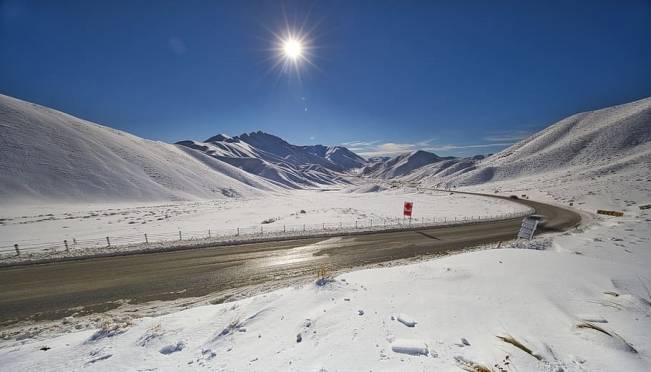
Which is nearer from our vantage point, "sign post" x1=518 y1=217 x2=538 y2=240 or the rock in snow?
the rock in snow

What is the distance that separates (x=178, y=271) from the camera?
43.0ft

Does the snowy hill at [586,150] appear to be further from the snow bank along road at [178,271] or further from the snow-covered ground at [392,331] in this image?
the snow-covered ground at [392,331]

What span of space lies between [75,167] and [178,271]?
6526cm

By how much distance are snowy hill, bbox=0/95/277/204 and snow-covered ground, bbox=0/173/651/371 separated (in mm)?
56491

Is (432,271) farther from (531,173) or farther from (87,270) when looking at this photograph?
(531,173)

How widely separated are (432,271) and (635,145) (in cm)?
13725

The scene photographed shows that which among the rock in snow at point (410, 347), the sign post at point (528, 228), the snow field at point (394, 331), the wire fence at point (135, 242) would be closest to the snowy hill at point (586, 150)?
the sign post at point (528, 228)

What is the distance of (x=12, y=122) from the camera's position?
196ft

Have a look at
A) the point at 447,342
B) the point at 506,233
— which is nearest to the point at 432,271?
the point at 447,342

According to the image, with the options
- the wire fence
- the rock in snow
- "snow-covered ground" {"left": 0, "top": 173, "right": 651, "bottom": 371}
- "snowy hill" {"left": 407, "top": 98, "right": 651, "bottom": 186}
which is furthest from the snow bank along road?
"snowy hill" {"left": 407, "top": 98, "right": 651, "bottom": 186}

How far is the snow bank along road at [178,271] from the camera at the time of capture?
1012cm

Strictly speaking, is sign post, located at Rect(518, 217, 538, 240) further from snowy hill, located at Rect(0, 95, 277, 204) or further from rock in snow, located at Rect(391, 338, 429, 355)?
snowy hill, located at Rect(0, 95, 277, 204)

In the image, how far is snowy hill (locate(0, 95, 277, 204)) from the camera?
4741cm

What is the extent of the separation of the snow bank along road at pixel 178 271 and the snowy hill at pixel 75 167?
4699cm
